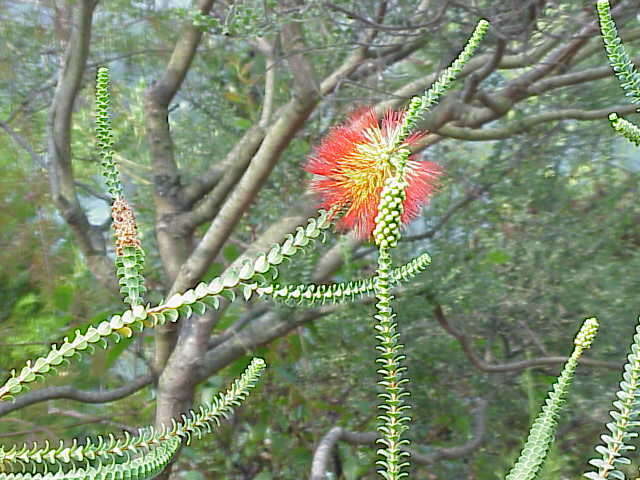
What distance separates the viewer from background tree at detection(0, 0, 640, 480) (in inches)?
55.4

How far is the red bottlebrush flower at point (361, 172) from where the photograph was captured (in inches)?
15.4

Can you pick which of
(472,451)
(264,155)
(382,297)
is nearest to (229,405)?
(382,297)

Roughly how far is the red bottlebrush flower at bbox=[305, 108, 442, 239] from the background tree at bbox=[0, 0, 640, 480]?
845 mm

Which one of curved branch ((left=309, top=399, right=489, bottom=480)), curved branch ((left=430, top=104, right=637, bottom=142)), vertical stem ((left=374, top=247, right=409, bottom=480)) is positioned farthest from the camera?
curved branch ((left=430, top=104, right=637, bottom=142))

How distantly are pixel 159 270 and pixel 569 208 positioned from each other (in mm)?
931

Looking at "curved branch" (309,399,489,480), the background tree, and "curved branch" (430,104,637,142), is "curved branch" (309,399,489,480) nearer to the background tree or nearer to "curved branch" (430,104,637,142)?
the background tree

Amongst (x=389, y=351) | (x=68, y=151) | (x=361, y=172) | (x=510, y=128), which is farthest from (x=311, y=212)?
(x=389, y=351)

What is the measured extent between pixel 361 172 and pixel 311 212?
102 cm

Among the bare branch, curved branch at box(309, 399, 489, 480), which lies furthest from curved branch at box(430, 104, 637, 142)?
the bare branch

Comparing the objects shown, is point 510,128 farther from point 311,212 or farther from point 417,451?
point 417,451

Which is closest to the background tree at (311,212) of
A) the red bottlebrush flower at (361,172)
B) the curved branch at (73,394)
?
the curved branch at (73,394)

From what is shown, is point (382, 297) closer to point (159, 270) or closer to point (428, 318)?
point (428, 318)

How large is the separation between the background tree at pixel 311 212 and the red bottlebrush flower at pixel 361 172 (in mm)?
845

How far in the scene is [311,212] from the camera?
1.42 m
